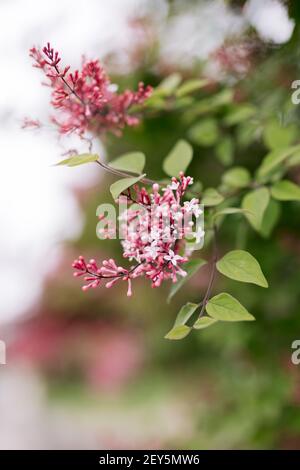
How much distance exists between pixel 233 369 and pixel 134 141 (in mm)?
1114

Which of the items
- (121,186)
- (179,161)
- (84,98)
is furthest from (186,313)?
(84,98)

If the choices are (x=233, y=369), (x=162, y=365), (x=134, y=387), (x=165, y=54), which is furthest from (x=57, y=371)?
(x=165, y=54)

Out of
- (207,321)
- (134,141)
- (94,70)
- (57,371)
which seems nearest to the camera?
(207,321)

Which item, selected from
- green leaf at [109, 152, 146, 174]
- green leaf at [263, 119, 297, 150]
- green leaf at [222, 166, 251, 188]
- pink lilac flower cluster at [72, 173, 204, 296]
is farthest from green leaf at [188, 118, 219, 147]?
pink lilac flower cluster at [72, 173, 204, 296]

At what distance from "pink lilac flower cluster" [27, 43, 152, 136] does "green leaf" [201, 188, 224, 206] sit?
27cm

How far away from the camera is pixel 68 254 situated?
4555 millimetres

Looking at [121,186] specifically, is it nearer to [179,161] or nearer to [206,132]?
[179,161]

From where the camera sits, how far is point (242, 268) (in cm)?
85

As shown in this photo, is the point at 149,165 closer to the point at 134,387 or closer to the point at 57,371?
the point at 134,387

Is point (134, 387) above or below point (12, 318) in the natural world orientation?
below

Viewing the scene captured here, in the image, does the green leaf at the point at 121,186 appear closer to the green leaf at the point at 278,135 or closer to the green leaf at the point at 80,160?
the green leaf at the point at 80,160

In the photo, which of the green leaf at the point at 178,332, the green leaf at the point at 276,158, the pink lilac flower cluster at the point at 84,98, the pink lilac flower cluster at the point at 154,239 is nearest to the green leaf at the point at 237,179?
the green leaf at the point at 276,158

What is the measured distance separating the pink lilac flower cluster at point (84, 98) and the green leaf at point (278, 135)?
427 mm

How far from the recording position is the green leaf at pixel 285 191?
1.08 meters
